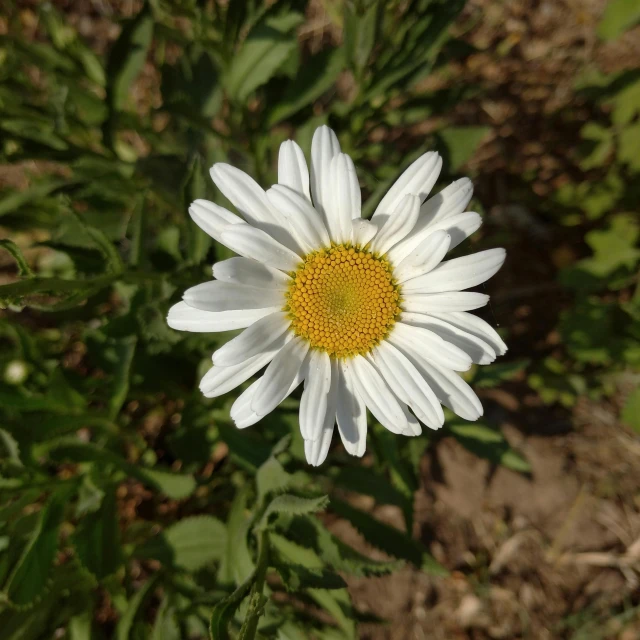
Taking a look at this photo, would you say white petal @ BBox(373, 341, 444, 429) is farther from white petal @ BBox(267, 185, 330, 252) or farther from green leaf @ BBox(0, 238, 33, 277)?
green leaf @ BBox(0, 238, 33, 277)

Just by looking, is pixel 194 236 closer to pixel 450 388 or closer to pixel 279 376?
pixel 279 376

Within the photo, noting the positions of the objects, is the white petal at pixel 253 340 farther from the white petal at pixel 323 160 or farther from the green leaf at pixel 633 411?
the green leaf at pixel 633 411

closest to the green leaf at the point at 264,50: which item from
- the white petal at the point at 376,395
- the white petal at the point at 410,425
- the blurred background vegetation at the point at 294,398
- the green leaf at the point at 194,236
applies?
the blurred background vegetation at the point at 294,398

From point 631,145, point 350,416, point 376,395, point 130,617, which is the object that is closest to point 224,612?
point 350,416

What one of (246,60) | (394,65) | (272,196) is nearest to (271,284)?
(272,196)

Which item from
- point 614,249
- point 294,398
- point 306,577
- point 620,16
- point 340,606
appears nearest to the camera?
point 306,577

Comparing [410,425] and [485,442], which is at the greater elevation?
[410,425]

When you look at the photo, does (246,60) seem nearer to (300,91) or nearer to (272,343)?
(300,91)
